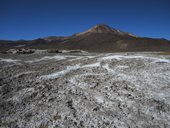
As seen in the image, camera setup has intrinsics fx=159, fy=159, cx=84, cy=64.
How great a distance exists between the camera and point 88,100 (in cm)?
1138

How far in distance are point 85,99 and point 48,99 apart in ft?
8.93

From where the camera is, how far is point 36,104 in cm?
1104

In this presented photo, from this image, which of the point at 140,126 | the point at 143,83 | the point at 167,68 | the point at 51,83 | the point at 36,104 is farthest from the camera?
the point at 167,68

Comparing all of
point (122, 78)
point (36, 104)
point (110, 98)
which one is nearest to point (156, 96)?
point (110, 98)

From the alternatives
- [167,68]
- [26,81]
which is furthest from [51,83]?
[167,68]

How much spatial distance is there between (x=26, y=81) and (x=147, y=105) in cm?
1152

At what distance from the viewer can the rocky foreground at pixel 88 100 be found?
896 centimetres

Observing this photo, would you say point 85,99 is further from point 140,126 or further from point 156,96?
→ point 156,96

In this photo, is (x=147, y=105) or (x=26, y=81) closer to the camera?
(x=147, y=105)

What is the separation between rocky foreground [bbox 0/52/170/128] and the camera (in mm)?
8961

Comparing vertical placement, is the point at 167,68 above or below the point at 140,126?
above

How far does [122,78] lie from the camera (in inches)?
619

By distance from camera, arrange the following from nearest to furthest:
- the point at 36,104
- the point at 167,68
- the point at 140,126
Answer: the point at 140,126
the point at 36,104
the point at 167,68

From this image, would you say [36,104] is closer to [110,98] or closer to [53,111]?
[53,111]
